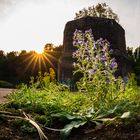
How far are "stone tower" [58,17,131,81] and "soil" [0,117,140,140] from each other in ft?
61.0

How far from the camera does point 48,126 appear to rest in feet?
13.2

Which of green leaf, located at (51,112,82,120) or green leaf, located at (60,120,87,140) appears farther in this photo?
green leaf, located at (51,112,82,120)

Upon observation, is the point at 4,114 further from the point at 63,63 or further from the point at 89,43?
the point at 63,63

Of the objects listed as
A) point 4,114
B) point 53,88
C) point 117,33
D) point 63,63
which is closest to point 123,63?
point 117,33

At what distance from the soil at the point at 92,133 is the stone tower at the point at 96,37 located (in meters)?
18.6

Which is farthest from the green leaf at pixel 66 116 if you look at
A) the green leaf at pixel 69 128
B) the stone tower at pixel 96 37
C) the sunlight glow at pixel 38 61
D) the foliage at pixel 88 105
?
the sunlight glow at pixel 38 61

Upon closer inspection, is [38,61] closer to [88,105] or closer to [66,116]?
[88,105]

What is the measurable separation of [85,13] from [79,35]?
2076 centimetres

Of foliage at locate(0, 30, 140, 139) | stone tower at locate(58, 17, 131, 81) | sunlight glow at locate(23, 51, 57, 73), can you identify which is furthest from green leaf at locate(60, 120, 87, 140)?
sunlight glow at locate(23, 51, 57, 73)

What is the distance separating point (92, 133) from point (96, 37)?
64.4 ft

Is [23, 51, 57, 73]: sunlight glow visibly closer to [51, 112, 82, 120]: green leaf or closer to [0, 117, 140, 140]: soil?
[51, 112, 82, 120]: green leaf

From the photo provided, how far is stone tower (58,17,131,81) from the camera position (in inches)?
897

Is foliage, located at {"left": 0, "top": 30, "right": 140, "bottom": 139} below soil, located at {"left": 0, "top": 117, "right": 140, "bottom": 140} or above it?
above

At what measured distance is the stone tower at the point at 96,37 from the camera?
22781 millimetres
